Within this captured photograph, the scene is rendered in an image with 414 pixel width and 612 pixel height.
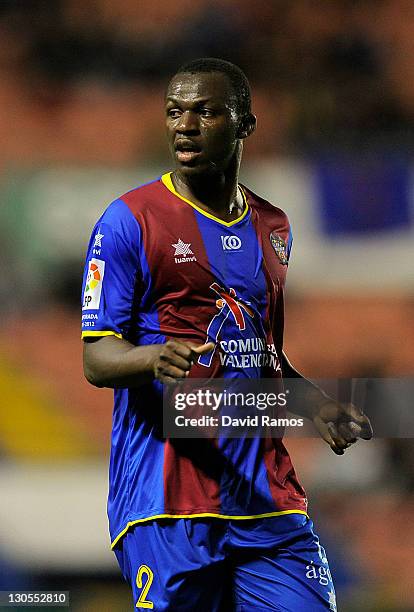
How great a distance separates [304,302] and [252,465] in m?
1.96

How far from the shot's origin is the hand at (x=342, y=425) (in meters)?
2.11

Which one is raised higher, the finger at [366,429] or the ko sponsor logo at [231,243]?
the ko sponsor logo at [231,243]

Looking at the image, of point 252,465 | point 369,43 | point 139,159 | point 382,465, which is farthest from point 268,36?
point 252,465

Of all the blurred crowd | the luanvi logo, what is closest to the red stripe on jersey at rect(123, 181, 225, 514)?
the luanvi logo

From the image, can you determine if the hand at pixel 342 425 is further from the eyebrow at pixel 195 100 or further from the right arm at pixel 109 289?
the eyebrow at pixel 195 100

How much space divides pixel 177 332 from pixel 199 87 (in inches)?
18.7

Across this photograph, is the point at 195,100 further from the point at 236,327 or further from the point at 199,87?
the point at 236,327

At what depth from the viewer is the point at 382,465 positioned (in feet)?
12.5

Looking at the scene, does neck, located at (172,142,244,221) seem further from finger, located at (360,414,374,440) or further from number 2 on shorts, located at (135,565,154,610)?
number 2 on shorts, located at (135,565,154,610)

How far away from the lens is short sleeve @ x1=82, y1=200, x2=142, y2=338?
6.58ft

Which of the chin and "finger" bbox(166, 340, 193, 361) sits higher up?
the chin

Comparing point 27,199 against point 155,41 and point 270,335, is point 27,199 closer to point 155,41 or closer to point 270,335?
point 155,41

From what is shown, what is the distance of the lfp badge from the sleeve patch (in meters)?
0.39

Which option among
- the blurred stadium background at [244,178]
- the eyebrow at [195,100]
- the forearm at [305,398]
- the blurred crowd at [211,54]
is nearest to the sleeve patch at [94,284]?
the eyebrow at [195,100]
